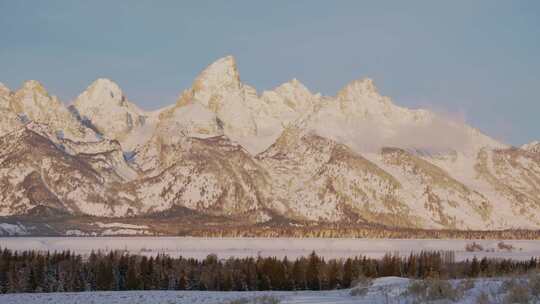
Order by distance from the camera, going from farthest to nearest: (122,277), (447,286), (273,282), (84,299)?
(122,277), (273,282), (84,299), (447,286)

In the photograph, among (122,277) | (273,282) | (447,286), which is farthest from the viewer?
(122,277)

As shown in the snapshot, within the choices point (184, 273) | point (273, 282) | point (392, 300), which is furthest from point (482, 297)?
point (184, 273)

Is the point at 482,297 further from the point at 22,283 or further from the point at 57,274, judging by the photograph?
the point at 57,274

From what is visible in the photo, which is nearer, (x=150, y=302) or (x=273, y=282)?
(x=150, y=302)

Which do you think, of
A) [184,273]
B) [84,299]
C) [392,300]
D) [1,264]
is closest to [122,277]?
[184,273]

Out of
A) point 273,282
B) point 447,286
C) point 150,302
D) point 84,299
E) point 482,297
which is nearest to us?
point 482,297

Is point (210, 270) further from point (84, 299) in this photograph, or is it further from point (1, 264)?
point (84, 299)

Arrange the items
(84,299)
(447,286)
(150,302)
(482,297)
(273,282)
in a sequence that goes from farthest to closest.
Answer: (273,282), (84,299), (150,302), (447,286), (482,297)

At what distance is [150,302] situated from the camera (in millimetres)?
50938

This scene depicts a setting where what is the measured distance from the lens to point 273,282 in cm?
12669

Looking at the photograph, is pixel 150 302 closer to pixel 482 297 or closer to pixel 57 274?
pixel 482 297

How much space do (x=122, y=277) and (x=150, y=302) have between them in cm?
9130

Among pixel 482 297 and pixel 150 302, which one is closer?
pixel 482 297

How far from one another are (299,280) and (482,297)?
317 feet
